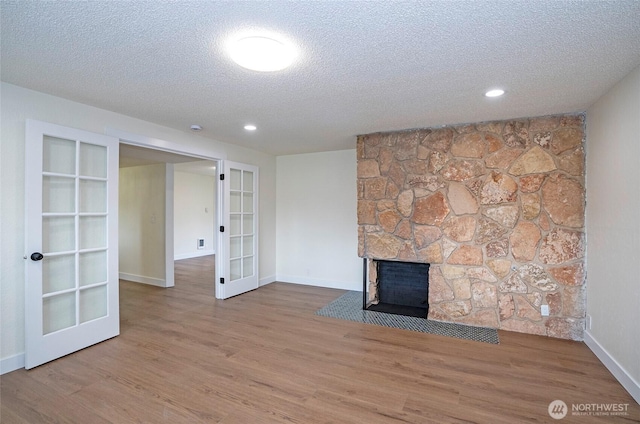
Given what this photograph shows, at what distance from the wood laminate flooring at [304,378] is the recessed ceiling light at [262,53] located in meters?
2.30

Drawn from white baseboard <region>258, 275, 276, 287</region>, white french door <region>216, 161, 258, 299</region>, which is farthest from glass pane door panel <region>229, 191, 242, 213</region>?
white baseboard <region>258, 275, 276, 287</region>

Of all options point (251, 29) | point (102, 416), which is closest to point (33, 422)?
point (102, 416)

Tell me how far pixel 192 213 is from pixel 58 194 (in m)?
6.15

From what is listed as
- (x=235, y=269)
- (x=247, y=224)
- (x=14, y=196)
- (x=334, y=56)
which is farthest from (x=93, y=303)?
(x=334, y=56)

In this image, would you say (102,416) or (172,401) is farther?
(172,401)

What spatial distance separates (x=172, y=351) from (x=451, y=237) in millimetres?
3212

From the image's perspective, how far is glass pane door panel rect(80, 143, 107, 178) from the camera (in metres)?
2.95

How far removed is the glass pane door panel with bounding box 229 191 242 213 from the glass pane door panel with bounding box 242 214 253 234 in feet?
0.66

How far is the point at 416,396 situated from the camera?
7.23 ft

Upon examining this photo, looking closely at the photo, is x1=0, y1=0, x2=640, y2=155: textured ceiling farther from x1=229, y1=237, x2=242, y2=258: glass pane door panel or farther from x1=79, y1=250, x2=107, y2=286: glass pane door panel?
x1=229, y1=237, x2=242, y2=258: glass pane door panel

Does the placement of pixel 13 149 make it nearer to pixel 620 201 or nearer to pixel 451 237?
pixel 451 237

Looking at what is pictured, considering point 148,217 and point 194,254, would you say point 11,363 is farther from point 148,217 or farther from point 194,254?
point 194,254

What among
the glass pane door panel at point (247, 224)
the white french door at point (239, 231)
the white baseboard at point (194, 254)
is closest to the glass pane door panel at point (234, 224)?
the white french door at point (239, 231)

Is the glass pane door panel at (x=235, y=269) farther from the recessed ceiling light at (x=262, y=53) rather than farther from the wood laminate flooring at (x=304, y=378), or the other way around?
the recessed ceiling light at (x=262, y=53)
